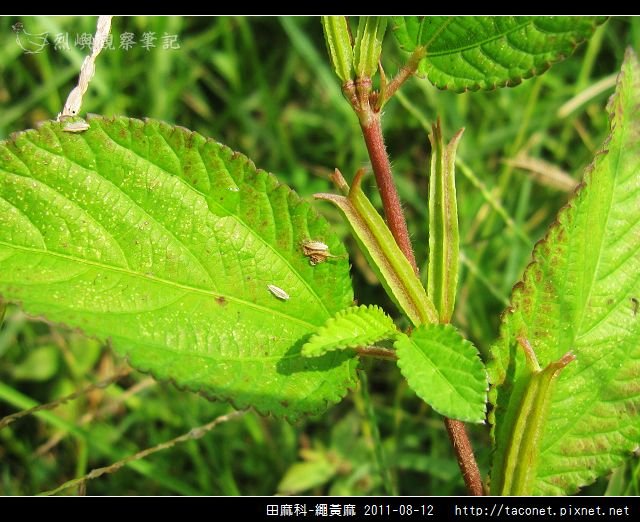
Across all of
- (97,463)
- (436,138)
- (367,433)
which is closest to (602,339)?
(436,138)

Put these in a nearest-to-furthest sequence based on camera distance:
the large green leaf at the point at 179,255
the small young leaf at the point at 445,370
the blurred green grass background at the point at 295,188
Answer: the small young leaf at the point at 445,370, the large green leaf at the point at 179,255, the blurred green grass background at the point at 295,188

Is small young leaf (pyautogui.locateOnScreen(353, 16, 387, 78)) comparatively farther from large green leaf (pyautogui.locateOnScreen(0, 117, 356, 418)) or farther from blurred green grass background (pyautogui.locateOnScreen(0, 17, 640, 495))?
blurred green grass background (pyautogui.locateOnScreen(0, 17, 640, 495))

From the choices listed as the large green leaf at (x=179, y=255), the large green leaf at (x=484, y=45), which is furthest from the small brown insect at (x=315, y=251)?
the large green leaf at (x=484, y=45)

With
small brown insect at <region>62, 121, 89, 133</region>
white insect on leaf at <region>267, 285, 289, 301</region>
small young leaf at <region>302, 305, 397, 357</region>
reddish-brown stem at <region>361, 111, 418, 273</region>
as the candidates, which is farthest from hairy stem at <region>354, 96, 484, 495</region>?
small brown insect at <region>62, 121, 89, 133</region>

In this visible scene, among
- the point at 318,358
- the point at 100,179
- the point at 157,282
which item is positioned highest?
→ the point at 100,179

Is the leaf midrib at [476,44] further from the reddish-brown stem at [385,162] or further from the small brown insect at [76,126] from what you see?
the small brown insect at [76,126]
